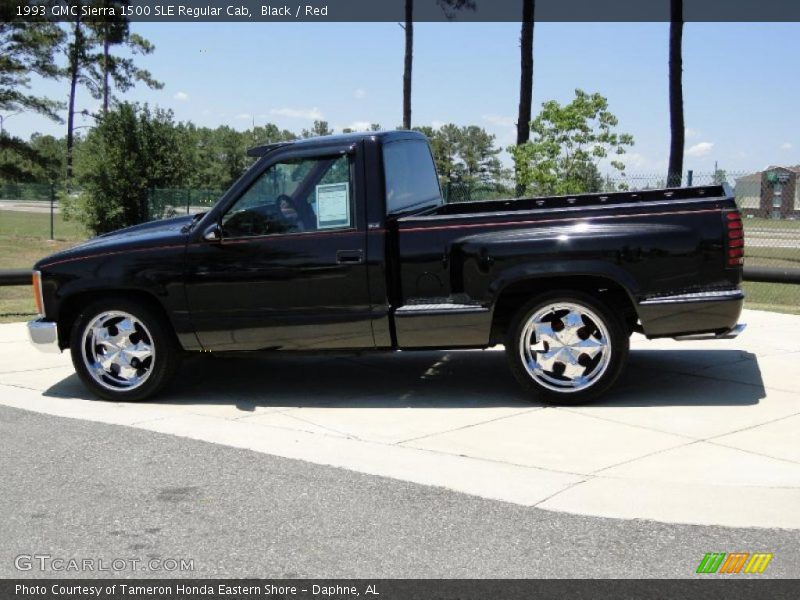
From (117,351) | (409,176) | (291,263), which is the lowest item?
(117,351)

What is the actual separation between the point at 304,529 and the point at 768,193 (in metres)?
23.4

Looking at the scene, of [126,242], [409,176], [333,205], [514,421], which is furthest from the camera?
[409,176]

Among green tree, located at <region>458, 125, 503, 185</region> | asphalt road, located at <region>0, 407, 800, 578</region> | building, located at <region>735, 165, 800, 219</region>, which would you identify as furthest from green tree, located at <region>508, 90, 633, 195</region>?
green tree, located at <region>458, 125, 503, 185</region>

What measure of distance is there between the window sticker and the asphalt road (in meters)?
2.00

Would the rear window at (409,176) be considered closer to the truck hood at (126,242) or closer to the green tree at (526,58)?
the truck hood at (126,242)

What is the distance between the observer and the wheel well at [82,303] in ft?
23.7

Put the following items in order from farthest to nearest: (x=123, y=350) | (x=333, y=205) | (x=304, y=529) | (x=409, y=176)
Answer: (x=409, y=176), (x=123, y=350), (x=333, y=205), (x=304, y=529)

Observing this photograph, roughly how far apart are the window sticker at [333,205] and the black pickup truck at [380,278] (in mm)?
11

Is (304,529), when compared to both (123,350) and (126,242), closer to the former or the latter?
(123,350)

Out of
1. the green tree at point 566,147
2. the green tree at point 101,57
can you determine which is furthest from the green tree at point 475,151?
the green tree at point 566,147

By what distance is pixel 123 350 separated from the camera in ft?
23.9

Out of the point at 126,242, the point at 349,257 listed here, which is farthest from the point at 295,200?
the point at 126,242

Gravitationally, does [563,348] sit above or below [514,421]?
above

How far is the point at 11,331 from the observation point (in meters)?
10.9
